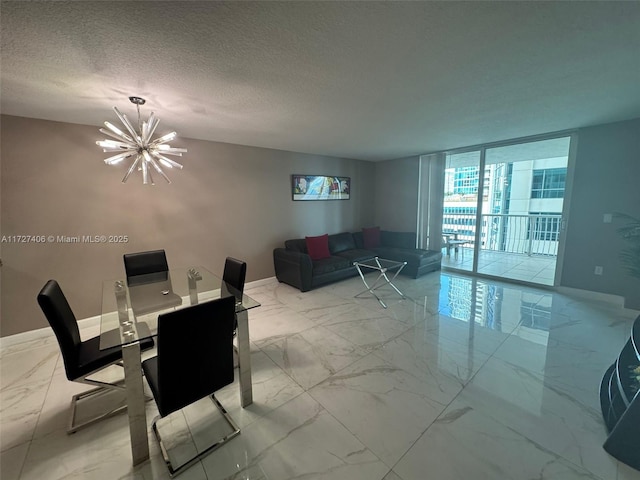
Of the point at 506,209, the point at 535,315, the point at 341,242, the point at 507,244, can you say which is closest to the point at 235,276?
the point at 341,242

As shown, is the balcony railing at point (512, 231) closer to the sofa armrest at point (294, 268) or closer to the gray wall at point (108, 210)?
the sofa armrest at point (294, 268)

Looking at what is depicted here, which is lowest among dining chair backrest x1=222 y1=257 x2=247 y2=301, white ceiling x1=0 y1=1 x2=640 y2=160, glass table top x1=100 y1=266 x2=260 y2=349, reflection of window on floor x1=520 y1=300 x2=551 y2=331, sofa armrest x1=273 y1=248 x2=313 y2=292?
reflection of window on floor x1=520 y1=300 x2=551 y2=331

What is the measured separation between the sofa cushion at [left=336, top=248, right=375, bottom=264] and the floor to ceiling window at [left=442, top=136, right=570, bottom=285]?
70.7 inches

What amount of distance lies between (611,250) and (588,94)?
2.28 m

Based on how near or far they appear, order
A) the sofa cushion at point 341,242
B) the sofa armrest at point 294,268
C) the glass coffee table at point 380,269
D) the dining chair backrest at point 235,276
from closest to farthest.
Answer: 1. the dining chair backrest at point 235,276
2. the glass coffee table at point 380,269
3. the sofa armrest at point 294,268
4. the sofa cushion at point 341,242

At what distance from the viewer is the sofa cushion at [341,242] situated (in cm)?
512

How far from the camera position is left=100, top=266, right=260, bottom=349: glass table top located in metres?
1.59

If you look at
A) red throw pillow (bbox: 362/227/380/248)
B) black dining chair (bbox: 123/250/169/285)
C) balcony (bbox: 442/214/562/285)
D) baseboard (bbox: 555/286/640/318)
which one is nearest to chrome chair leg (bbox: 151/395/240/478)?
black dining chair (bbox: 123/250/169/285)

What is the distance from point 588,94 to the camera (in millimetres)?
2342

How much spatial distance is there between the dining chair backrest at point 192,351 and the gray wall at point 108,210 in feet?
8.36

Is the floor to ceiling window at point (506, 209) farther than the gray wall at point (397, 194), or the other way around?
the gray wall at point (397, 194)

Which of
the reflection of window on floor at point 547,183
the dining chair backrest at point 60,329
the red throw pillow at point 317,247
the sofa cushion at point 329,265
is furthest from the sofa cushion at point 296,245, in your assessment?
the reflection of window on floor at point 547,183

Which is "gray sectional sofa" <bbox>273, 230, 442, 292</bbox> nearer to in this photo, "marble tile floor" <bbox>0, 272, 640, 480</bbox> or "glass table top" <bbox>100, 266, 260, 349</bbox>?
"marble tile floor" <bbox>0, 272, 640, 480</bbox>

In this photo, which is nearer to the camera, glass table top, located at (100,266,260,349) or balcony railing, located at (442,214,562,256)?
glass table top, located at (100,266,260,349)
